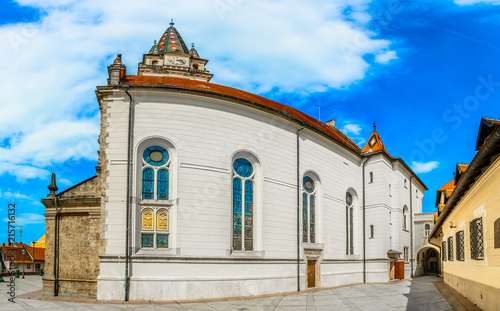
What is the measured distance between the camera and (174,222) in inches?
755

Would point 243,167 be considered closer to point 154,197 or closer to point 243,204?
point 243,204

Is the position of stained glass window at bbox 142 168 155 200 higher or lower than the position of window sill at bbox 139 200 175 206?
higher

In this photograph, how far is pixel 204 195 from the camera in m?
19.9

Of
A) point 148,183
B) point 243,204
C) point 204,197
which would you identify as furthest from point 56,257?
point 243,204

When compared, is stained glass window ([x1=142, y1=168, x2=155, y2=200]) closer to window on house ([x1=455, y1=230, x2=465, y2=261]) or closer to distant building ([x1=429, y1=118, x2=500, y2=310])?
distant building ([x1=429, y1=118, x2=500, y2=310])

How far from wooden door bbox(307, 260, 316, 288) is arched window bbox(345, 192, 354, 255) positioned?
18.2 feet

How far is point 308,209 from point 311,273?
377 cm

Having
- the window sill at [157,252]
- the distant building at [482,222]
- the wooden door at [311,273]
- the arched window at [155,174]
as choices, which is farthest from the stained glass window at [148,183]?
the distant building at [482,222]

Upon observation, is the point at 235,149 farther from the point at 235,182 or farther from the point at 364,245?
the point at 364,245

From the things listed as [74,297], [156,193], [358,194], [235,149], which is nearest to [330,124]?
[358,194]

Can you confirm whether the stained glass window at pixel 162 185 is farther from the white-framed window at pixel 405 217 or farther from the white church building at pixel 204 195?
the white-framed window at pixel 405 217

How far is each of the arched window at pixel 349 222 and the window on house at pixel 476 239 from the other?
15523mm

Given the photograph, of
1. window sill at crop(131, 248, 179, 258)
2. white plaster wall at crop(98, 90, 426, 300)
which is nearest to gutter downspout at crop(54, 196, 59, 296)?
white plaster wall at crop(98, 90, 426, 300)

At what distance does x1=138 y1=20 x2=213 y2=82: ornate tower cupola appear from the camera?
128ft
